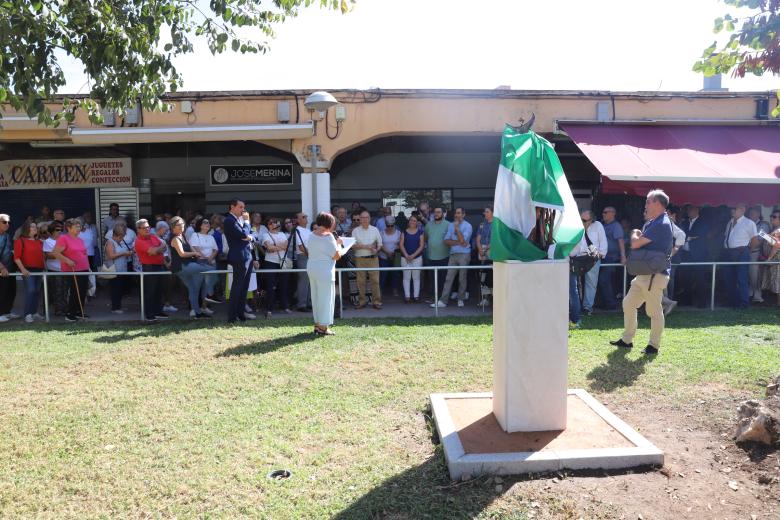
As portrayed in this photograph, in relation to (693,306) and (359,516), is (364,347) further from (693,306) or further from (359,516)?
(693,306)

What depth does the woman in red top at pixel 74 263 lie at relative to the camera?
935cm

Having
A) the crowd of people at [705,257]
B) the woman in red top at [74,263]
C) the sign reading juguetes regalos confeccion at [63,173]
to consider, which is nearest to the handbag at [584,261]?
the crowd of people at [705,257]

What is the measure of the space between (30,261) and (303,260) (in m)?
4.34

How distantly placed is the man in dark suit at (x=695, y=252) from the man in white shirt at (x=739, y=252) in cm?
40

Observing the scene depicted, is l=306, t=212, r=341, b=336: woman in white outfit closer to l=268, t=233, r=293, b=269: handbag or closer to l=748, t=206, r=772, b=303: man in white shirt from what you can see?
l=268, t=233, r=293, b=269: handbag

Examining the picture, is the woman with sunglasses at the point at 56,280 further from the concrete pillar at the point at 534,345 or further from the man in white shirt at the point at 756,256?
the man in white shirt at the point at 756,256

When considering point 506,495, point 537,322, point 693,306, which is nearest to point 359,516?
point 506,495

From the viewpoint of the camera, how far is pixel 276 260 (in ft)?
32.7

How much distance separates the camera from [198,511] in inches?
137

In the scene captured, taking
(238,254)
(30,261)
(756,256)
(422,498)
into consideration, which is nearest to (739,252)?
(756,256)

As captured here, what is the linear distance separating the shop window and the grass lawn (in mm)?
6910

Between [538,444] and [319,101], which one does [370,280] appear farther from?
[538,444]

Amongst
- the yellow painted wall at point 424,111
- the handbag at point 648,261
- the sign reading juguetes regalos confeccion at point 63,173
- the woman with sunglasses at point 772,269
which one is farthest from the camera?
the sign reading juguetes regalos confeccion at point 63,173

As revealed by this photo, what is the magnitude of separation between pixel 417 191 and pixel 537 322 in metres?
11.3
